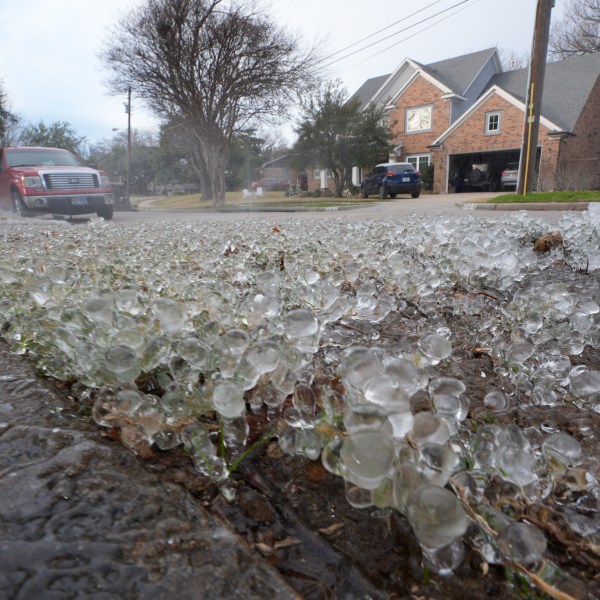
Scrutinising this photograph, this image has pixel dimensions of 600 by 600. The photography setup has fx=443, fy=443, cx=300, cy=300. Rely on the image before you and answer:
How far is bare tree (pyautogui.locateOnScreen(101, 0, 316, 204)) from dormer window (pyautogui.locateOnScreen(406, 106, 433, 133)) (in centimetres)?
1079

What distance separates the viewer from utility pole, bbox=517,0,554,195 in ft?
32.8

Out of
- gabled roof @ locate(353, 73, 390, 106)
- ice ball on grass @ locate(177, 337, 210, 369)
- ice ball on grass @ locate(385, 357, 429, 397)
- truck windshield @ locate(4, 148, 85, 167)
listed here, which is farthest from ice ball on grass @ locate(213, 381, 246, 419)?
gabled roof @ locate(353, 73, 390, 106)

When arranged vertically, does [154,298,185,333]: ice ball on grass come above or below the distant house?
below

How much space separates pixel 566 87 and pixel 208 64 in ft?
62.5

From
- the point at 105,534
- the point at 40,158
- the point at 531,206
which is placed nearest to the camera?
the point at 105,534

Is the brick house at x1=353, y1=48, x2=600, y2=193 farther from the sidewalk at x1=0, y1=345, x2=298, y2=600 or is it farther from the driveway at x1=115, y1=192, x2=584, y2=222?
the sidewalk at x1=0, y1=345, x2=298, y2=600

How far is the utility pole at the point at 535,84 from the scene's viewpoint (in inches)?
394

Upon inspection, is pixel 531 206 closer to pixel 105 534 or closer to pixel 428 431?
pixel 428 431

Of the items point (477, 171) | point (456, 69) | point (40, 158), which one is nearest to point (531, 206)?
point (40, 158)

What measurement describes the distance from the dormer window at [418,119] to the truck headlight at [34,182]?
2317 centimetres

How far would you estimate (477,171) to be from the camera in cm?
2536

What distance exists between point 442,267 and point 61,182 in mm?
10953

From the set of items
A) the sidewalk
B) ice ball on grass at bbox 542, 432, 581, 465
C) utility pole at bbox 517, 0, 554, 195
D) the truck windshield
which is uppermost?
utility pole at bbox 517, 0, 554, 195

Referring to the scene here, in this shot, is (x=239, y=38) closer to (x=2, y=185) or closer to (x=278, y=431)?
(x=2, y=185)
